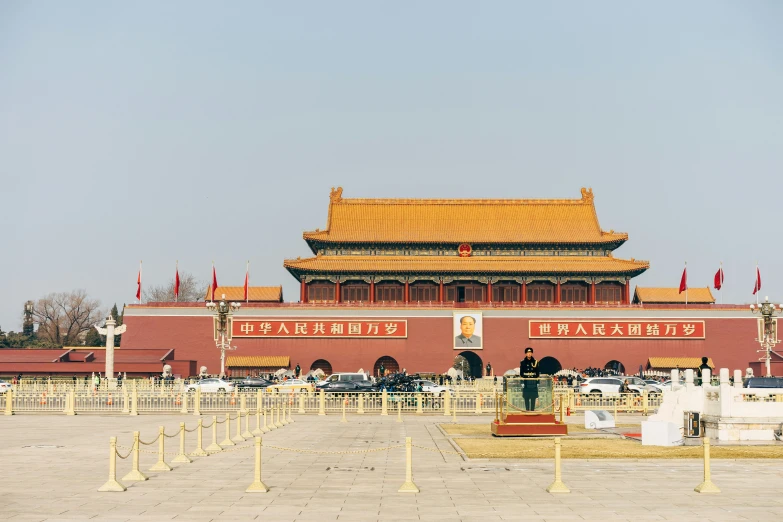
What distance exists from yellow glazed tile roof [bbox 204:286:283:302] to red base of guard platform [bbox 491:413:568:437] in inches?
1762

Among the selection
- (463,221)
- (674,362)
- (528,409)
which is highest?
(463,221)

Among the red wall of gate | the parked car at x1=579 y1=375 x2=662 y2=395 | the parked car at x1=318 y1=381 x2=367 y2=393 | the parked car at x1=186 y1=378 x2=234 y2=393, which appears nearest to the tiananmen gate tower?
the red wall of gate

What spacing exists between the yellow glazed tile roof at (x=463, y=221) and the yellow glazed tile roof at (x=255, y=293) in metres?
5.08

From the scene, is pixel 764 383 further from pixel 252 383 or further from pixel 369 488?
pixel 369 488

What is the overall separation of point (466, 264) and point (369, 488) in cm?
5042

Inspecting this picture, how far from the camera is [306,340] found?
60875mm

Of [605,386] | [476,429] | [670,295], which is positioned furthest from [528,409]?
[670,295]

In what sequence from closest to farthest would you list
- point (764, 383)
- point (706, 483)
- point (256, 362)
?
point (706, 483), point (764, 383), point (256, 362)

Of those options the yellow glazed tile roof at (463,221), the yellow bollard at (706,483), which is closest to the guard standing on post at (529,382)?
the yellow bollard at (706,483)

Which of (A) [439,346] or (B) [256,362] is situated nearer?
(B) [256,362]

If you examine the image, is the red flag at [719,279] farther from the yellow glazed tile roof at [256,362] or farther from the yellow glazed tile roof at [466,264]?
the yellow glazed tile roof at [256,362]

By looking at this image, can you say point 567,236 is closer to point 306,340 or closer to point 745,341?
point 745,341

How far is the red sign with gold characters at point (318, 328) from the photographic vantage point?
6081 centimetres

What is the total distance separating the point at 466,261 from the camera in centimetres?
6512
